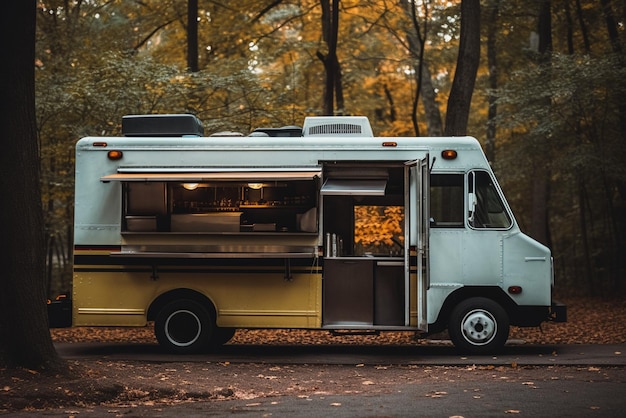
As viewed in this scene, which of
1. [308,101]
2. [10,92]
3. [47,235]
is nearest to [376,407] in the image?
[10,92]

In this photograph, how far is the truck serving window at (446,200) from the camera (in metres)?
12.5

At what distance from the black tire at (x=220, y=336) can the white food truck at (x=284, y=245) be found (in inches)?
33.5

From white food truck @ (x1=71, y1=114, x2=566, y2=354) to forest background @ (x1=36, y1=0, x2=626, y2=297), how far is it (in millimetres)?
4225

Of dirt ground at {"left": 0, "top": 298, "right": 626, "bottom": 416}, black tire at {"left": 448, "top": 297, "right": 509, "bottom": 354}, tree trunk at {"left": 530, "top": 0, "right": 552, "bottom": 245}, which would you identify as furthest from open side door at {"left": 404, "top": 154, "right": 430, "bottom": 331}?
tree trunk at {"left": 530, "top": 0, "right": 552, "bottom": 245}

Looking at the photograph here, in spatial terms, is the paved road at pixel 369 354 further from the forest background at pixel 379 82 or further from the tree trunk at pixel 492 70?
the tree trunk at pixel 492 70

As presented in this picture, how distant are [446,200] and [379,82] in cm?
2128

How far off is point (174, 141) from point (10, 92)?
11.5 feet

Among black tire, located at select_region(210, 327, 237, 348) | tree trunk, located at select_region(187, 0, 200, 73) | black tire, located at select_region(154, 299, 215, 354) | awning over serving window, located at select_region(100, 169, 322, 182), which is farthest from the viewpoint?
tree trunk, located at select_region(187, 0, 200, 73)

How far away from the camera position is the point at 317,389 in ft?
31.9

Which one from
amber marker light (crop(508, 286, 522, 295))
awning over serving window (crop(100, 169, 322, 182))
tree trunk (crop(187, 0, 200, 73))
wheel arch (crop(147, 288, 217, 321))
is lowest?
wheel arch (crop(147, 288, 217, 321))

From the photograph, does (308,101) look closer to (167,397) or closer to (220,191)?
(220,191)

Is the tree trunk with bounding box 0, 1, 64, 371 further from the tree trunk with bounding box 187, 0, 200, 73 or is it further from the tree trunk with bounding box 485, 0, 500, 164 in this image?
the tree trunk with bounding box 485, 0, 500, 164

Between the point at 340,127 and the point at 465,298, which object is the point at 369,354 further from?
the point at 340,127

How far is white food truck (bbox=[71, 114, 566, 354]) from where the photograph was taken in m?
12.4
